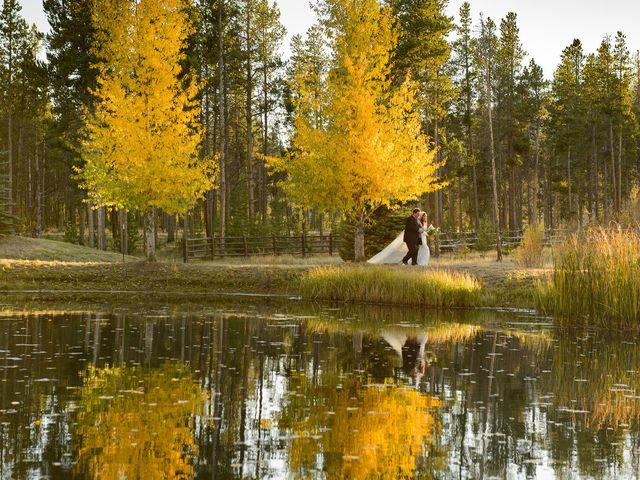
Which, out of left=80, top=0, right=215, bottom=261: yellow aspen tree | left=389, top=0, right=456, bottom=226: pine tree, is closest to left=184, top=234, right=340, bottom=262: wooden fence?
left=389, top=0, right=456, bottom=226: pine tree

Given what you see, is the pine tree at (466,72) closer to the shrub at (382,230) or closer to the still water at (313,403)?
the shrub at (382,230)

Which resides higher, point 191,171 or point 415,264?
point 191,171

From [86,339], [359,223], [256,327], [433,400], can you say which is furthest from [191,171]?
[433,400]

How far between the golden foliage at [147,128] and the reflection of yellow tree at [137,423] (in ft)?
54.6

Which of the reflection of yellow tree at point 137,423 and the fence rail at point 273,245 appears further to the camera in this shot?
the fence rail at point 273,245

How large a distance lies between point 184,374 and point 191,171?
1715 centimetres

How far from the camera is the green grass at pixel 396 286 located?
72.3 feet

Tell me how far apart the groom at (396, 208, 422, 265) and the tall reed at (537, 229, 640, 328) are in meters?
8.37

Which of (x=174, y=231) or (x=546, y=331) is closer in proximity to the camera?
(x=546, y=331)

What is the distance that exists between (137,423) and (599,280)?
12376 mm

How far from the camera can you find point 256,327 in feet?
56.9

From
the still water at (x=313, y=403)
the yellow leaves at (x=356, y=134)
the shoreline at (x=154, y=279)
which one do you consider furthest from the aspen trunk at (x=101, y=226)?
the still water at (x=313, y=403)

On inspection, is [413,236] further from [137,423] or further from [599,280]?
[137,423]

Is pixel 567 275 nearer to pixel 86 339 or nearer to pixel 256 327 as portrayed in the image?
pixel 256 327
